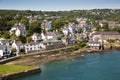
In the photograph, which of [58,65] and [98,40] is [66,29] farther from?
[58,65]

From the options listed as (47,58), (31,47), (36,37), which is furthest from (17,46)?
(36,37)

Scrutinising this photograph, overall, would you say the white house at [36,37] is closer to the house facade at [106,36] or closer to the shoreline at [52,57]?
the shoreline at [52,57]

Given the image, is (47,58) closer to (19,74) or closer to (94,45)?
(19,74)

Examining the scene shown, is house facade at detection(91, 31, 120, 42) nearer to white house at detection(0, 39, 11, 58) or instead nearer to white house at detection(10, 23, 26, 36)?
white house at detection(10, 23, 26, 36)

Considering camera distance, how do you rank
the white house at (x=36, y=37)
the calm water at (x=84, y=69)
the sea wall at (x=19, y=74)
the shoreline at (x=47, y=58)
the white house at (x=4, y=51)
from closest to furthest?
the sea wall at (x=19, y=74)
the calm water at (x=84, y=69)
the shoreline at (x=47, y=58)
the white house at (x=4, y=51)
the white house at (x=36, y=37)

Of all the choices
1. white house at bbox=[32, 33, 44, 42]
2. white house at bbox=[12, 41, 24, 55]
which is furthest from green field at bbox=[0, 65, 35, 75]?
white house at bbox=[32, 33, 44, 42]

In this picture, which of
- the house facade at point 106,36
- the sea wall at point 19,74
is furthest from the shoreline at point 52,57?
the house facade at point 106,36

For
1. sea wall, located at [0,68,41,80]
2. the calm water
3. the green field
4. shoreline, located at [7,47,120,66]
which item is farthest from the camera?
shoreline, located at [7,47,120,66]

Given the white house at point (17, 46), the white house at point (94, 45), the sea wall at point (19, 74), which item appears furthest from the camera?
the white house at point (94, 45)

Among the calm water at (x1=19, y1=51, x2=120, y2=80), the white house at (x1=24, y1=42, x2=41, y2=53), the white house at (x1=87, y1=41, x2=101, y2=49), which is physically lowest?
the calm water at (x1=19, y1=51, x2=120, y2=80)
